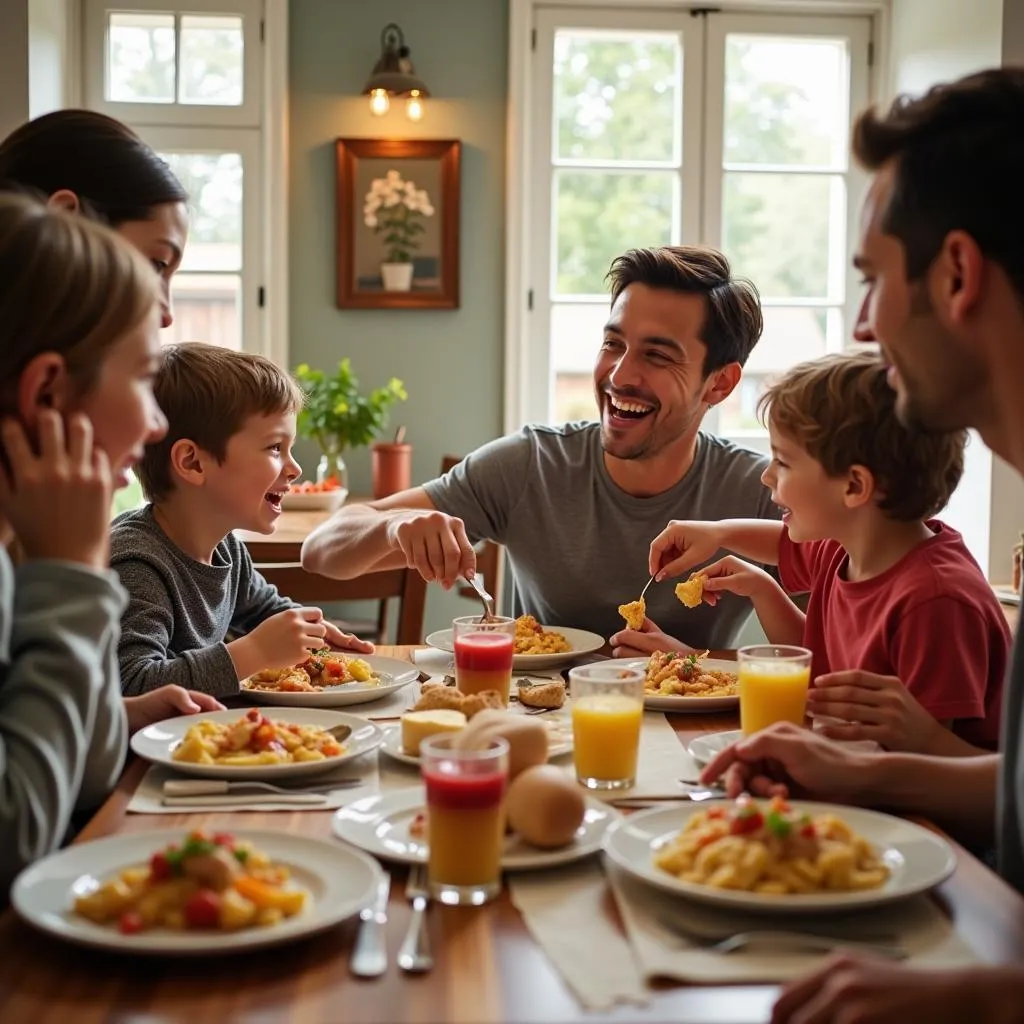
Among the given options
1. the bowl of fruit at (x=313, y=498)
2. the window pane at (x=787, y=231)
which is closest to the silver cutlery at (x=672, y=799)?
the bowl of fruit at (x=313, y=498)

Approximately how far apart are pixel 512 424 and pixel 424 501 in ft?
7.29

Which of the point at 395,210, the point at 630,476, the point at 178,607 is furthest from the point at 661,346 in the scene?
the point at 395,210

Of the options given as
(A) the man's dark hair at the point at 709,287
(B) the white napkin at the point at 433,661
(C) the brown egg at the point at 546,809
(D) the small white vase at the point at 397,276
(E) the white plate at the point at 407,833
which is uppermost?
(D) the small white vase at the point at 397,276

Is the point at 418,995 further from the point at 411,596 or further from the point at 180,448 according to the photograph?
the point at 411,596

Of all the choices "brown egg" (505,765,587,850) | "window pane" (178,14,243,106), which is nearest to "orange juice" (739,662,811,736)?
"brown egg" (505,765,587,850)

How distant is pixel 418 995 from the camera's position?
0.95m

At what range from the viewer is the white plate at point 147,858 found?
38.4 inches

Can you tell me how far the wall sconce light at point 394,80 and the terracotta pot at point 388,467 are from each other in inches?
50.2

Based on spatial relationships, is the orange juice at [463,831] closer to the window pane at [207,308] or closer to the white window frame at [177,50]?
the window pane at [207,308]

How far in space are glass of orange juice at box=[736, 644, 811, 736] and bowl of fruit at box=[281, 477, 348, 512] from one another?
108 inches

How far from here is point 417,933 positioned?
1.04 metres

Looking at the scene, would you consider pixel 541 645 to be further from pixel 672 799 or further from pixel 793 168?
pixel 793 168

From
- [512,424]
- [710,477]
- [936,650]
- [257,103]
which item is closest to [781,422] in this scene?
[936,650]

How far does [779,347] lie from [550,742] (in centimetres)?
374
